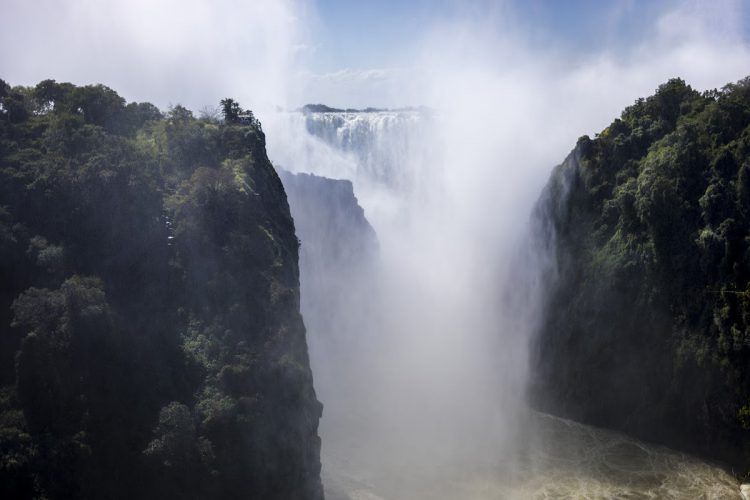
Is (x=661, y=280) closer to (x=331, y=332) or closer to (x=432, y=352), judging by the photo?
(x=432, y=352)

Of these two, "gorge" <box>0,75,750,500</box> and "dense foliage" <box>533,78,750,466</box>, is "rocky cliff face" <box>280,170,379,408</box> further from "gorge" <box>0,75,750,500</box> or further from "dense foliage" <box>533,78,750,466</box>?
"dense foliage" <box>533,78,750,466</box>

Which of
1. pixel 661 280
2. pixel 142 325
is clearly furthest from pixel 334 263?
pixel 142 325

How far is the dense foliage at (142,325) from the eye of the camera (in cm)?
1997

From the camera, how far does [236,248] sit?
1001 inches

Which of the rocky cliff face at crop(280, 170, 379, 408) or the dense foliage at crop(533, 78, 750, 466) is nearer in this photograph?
the dense foliage at crop(533, 78, 750, 466)

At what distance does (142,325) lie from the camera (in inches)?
901

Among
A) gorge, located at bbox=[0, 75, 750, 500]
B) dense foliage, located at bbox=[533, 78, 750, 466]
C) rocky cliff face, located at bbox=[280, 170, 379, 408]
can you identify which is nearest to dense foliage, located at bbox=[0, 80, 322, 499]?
gorge, located at bbox=[0, 75, 750, 500]

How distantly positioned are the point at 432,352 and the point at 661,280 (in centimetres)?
1735

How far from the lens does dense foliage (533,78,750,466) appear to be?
29.6 meters

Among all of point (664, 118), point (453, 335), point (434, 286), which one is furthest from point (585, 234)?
point (434, 286)

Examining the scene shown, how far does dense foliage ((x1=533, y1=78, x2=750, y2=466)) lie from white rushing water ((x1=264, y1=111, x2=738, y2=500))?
1.94 metres

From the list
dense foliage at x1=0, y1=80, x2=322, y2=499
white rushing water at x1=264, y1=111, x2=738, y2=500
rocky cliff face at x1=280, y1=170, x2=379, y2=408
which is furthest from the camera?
rocky cliff face at x1=280, y1=170, x2=379, y2=408

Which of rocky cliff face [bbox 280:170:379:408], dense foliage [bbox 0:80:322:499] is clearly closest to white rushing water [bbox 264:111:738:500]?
rocky cliff face [bbox 280:170:379:408]

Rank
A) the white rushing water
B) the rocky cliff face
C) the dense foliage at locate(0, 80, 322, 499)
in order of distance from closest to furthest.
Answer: the dense foliage at locate(0, 80, 322, 499) < the white rushing water < the rocky cliff face
